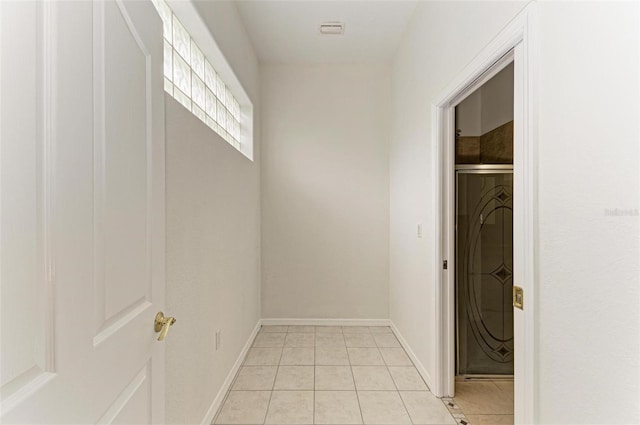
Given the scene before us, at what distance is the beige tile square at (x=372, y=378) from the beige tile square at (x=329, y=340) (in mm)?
496

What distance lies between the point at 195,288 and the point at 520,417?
156cm

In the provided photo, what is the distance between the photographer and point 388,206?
141 inches

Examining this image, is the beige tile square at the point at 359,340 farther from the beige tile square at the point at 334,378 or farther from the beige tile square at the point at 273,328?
the beige tile square at the point at 273,328

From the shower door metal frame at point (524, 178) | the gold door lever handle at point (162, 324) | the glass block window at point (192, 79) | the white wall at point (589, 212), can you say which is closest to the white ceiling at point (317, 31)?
the glass block window at point (192, 79)

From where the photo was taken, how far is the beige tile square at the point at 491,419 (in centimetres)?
189

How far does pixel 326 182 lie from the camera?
359 cm

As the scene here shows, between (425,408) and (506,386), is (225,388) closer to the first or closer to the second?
(425,408)

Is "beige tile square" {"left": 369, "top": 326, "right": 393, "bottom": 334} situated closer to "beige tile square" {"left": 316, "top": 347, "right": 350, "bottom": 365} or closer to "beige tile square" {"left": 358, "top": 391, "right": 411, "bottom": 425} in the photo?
"beige tile square" {"left": 316, "top": 347, "right": 350, "bottom": 365}

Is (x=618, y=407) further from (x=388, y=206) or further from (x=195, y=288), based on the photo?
(x=388, y=206)

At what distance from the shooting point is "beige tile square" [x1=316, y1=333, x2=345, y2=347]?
305cm

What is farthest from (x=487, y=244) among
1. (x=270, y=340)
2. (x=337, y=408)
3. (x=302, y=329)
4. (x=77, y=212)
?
(x=77, y=212)

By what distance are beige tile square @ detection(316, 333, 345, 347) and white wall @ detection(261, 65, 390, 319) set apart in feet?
1.03

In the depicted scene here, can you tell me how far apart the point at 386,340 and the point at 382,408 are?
1.16m

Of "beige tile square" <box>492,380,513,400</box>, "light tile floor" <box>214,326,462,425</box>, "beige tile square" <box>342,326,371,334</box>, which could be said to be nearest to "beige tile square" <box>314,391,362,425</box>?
"light tile floor" <box>214,326,462,425</box>
